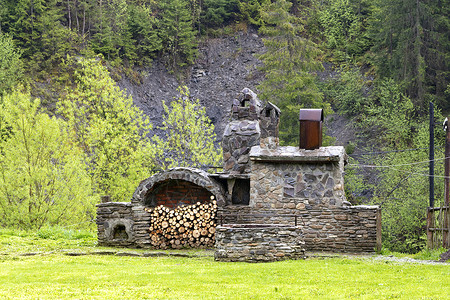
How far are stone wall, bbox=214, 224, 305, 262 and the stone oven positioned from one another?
5.03 feet

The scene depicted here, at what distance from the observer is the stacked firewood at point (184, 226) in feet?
57.9

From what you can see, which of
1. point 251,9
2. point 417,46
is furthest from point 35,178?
point 251,9

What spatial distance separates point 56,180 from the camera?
23.8 metres

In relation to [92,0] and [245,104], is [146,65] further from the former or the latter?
[245,104]

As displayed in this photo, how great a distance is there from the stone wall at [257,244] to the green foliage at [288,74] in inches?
672

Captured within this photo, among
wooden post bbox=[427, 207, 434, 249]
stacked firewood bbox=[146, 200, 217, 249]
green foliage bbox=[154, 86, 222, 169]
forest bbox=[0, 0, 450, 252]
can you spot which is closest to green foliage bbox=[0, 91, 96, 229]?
forest bbox=[0, 0, 450, 252]

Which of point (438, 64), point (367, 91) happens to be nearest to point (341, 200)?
point (438, 64)

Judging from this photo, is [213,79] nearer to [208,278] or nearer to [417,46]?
[417,46]

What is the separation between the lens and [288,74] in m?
33.1

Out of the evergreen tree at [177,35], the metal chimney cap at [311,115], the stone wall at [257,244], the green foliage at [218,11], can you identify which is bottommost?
the stone wall at [257,244]

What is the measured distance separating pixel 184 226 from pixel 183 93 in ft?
48.6

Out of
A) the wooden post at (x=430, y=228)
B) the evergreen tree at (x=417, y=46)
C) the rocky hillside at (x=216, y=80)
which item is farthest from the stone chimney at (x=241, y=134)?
the rocky hillside at (x=216, y=80)

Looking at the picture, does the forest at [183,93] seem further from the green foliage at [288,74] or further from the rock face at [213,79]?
the rock face at [213,79]

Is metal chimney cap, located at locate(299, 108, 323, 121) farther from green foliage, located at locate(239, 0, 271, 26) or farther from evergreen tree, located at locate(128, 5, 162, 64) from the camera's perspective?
green foliage, located at locate(239, 0, 271, 26)
